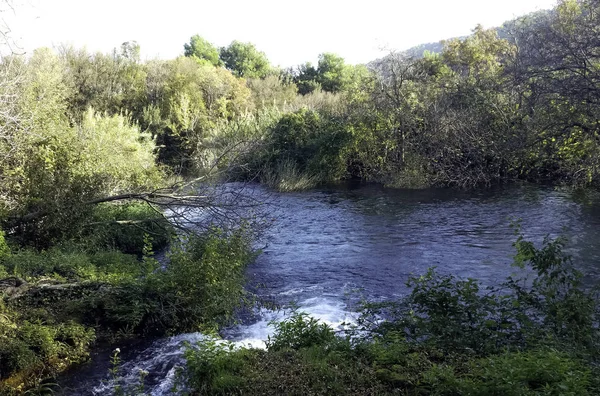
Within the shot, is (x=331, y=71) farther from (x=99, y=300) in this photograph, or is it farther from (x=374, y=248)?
(x=99, y=300)

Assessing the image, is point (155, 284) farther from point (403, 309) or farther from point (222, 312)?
point (403, 309)

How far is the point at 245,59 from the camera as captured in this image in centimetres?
6116

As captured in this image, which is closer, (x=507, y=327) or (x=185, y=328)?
(x=507, y=327)

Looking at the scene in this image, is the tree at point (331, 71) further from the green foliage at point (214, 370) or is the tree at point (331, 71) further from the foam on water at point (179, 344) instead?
the green foliage at point (214, 370)

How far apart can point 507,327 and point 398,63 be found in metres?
21.9

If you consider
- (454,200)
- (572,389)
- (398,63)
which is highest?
(398,63)

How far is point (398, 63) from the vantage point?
2619cm

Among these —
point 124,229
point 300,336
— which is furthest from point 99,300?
point 124,229

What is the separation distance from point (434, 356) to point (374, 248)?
320 inches

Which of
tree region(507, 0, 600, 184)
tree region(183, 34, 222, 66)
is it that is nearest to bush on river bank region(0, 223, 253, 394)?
tree region(507, 0, 600, 184)

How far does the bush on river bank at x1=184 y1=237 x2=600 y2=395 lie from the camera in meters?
4.64

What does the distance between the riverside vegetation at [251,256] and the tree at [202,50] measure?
130 feet

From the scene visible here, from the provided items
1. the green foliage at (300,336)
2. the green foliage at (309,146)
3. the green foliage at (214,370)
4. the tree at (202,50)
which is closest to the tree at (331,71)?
the tree at (202,50)

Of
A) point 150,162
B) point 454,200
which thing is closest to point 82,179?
point 150,162
